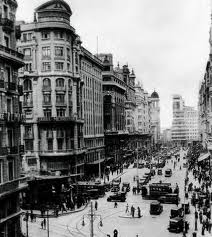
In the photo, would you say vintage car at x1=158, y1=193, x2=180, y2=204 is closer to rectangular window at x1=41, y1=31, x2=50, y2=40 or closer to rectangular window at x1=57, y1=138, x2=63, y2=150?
rectangular window at x1=57, y1=138, x2=63, y2=150

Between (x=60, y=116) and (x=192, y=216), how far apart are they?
3271 centimetres

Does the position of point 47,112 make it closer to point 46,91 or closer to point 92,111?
point 46,91

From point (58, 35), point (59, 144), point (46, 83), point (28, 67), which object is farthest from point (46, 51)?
point (59, 144)

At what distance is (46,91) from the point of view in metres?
79.6

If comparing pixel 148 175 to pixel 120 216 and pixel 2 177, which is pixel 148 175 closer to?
pixel 120 216

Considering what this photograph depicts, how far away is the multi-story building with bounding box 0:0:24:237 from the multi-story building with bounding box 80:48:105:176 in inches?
1941

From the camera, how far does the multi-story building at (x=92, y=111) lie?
96.1 meters

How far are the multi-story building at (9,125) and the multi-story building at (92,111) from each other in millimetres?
49296

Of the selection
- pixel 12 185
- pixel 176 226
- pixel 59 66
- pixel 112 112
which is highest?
pixel 59 66

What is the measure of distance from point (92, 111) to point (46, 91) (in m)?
25.2

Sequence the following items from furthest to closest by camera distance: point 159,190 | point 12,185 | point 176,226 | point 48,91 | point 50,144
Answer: point 48,91
point 50,144
point 159,190
point 176,226
point 12,185

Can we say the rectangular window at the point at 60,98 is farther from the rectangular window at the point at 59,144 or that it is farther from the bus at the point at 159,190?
the bus at the point at 159,190

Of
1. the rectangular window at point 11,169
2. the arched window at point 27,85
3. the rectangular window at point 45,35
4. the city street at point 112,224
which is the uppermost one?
the rectangular window at point 45,35

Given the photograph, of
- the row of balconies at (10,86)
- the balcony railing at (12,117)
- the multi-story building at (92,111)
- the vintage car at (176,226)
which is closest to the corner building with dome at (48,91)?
the multi-story building at (92,111)
